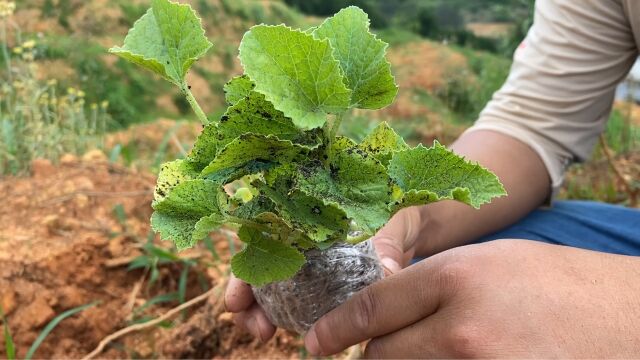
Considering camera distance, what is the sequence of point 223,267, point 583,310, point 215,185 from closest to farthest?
point 215,185
point 583,310
point 223,267

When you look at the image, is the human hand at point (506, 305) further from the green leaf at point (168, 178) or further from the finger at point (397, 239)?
the green leaf at point (168, 178)

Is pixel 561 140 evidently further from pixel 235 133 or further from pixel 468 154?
pixel 235 133

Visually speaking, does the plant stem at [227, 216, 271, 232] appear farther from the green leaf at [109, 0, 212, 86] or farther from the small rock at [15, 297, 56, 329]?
the small rock at [15, 297, 56, 329]

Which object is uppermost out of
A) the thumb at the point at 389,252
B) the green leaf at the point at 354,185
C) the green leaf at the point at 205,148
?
the green leaf at the point at 205,148

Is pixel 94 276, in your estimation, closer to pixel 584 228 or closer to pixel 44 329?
pixel 44 329

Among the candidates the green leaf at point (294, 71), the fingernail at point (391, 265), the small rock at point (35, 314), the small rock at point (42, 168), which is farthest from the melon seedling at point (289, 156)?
the small rock at point (42, 168)

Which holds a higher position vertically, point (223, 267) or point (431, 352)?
point (431, 352)

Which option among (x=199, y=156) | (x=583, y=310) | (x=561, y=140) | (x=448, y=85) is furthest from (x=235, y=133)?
(x=448, y=85)

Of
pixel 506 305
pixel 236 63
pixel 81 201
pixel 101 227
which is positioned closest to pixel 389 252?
pixel 506 305

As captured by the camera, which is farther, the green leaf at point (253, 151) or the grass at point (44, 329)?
the grass at point (44, 329)
